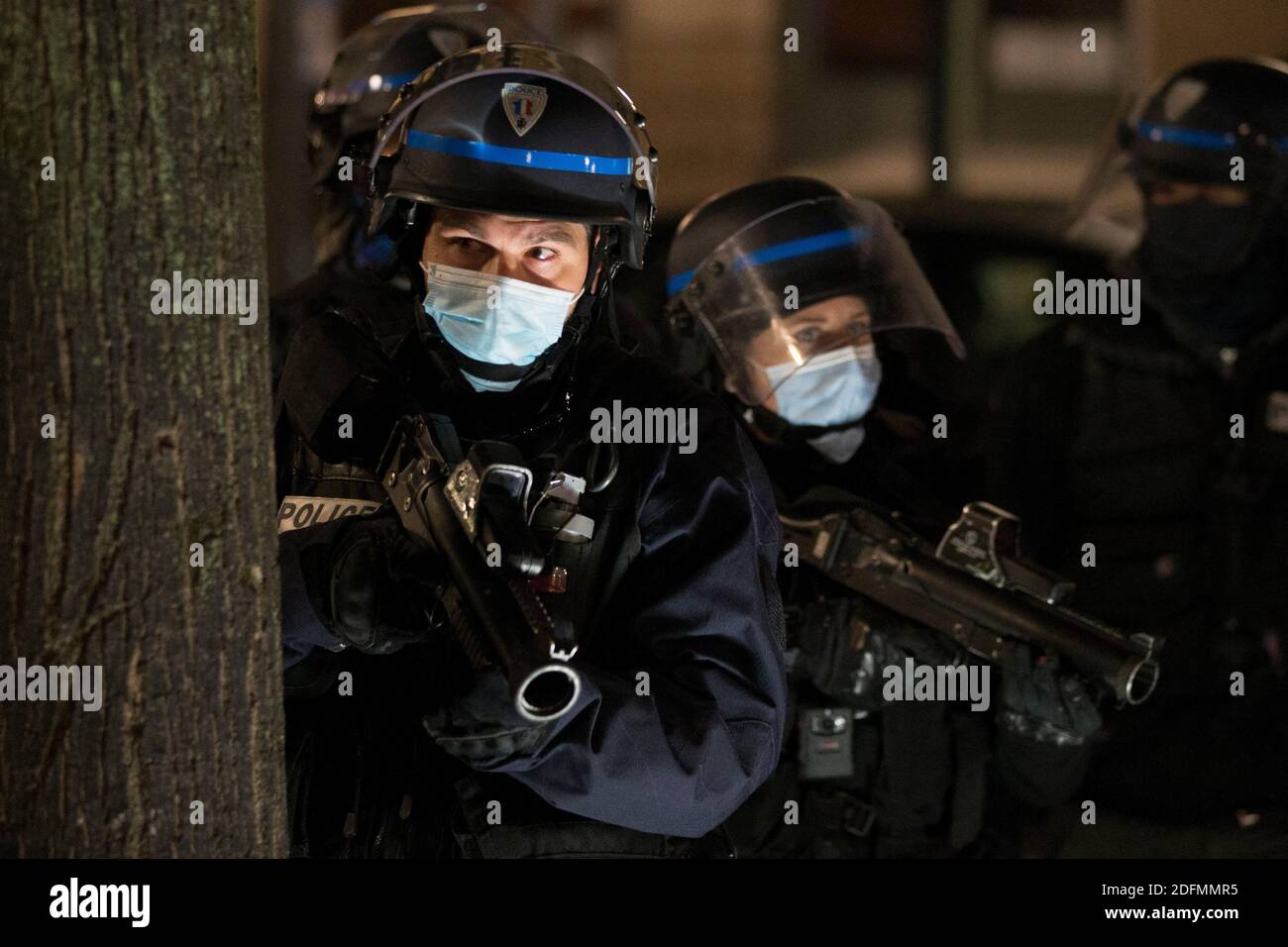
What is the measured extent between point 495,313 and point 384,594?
53cm

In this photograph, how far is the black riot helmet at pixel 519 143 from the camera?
287 cm

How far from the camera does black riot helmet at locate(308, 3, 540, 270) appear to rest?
471 centimetres

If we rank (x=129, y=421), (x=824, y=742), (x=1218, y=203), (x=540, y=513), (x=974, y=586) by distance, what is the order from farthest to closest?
(x=1218, y=203)
(x=824, y=742)
(x=974, y=586)
(x=540, y=513)
(x=129, y=421)

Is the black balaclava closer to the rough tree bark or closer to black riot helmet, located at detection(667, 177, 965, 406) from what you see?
black riot helmet, located at detection(667, 177, 965, 406)

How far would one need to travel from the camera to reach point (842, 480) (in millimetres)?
3770

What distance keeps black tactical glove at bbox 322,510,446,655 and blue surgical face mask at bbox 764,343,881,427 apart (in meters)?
1.36

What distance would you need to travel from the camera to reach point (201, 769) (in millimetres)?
2250

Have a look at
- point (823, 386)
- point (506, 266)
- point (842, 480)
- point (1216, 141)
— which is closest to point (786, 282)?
point (823, 386)

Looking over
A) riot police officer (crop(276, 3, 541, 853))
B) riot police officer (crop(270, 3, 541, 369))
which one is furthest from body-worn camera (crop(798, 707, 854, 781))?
riot police officer (crop(270, 3, 541, 369))

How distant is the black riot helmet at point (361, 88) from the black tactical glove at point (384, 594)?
2141 millimetres

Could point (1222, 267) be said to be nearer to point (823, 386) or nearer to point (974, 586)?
point (823, 386)

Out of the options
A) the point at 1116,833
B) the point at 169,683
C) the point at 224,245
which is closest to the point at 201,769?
the point at 169,683
